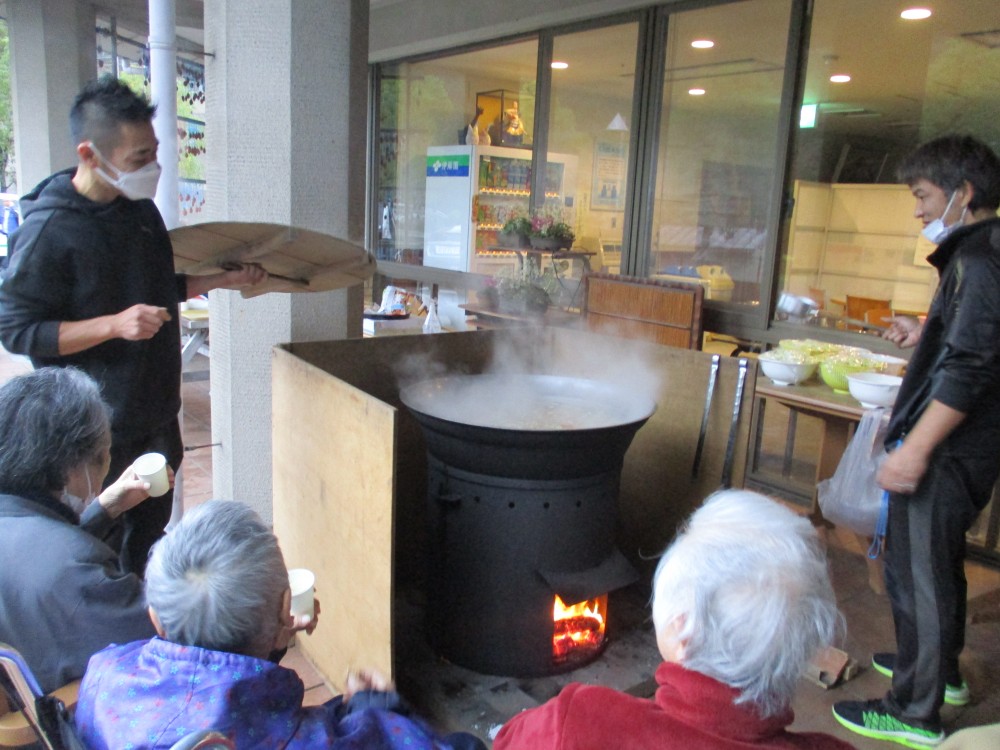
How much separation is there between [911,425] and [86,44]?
315 inches

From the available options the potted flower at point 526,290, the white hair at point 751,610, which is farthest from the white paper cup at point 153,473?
the potted flower at point 526,290

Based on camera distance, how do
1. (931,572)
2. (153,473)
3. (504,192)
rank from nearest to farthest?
(153,473) → (931,572) → (504,192)

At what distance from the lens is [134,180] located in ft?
6.92

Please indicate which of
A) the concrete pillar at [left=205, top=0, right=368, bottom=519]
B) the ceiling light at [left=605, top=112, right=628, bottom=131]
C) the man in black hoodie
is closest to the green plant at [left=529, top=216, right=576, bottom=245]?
the ceiling light at [left=605, top=112, right=628, bottom=131]

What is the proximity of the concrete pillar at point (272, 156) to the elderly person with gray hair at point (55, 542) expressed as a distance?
1400mm

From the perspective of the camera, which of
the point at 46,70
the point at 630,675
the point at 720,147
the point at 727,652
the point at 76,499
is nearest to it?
the point at 727,652

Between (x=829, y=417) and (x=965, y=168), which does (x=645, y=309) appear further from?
(x=965, y=168)

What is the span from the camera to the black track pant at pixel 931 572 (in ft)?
7.35

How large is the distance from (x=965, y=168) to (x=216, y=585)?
2.21 metres

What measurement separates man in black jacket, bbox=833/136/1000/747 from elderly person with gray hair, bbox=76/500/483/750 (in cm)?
164

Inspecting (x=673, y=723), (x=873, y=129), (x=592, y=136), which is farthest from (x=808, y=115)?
(x=673, y=723)

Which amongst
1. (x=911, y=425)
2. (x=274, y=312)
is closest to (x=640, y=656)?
(x=911, y=425)

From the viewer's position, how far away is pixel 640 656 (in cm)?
274

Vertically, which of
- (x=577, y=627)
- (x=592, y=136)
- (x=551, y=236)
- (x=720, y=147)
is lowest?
(x=577, y=627)
